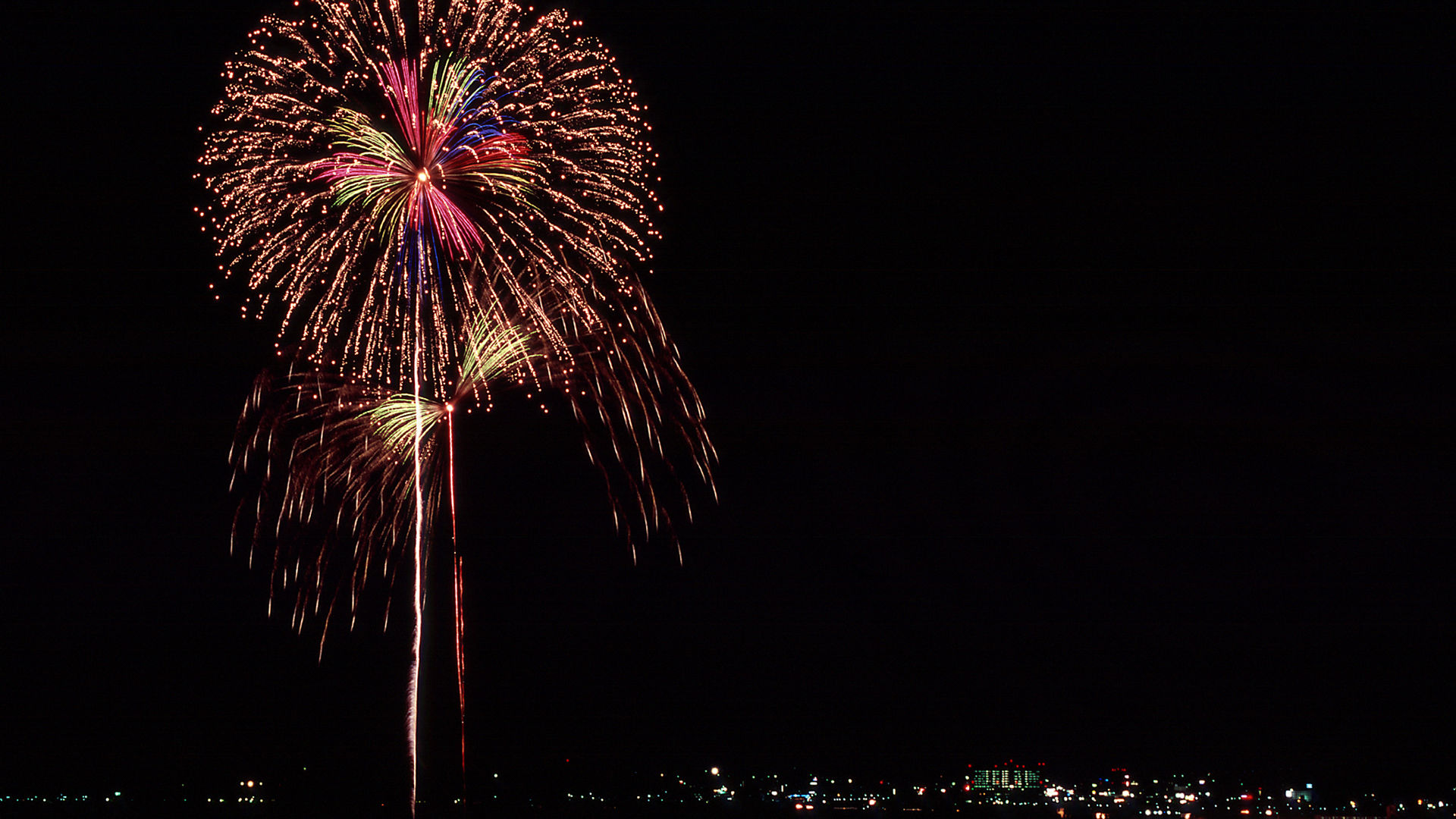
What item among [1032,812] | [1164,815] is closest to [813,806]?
[1032,812]

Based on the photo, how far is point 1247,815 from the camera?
125875mm

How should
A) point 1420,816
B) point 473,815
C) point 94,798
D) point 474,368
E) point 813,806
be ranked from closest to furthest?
point 474,368, point 473,815, point 94,798, point 1420,816, point 813,806

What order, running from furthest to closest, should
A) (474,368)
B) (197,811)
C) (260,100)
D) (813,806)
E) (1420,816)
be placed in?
(813,806), (1420,816), (197,811), (474,368), (260,100)

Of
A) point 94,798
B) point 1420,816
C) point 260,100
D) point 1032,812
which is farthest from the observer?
point 1032,812

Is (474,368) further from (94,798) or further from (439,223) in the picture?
(94,798)

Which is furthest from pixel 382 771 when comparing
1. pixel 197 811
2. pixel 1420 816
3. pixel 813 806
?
pixel 1420 816

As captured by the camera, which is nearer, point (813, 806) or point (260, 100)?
point (260, 100)

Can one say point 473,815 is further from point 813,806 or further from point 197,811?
point 813,806

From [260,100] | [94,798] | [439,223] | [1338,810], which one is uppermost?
[260,100]

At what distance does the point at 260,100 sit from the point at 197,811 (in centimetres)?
9599

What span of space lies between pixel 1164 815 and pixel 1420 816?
25.4 m

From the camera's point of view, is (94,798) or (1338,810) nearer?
(94,798)

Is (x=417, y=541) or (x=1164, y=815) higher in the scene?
(x=417, y=541)

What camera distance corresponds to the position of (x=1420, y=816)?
123125 millimetres
